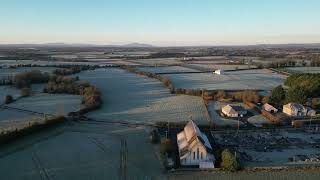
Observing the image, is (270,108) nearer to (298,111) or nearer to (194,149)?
(298,111)

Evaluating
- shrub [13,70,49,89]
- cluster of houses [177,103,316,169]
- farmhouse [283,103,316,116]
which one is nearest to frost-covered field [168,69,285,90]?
farmhouse [283,103,316,116]

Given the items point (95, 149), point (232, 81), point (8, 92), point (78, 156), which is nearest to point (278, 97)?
point (232, 81)

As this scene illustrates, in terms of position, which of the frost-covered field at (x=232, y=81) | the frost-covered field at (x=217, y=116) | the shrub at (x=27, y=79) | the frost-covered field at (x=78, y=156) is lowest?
the frost-covered field at (x=78, y=156)

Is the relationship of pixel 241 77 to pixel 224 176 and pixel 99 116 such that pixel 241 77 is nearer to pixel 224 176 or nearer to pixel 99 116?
pixel 99 116

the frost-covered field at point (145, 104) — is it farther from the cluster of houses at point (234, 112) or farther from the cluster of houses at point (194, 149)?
the cluster of houses at point (194, 149)

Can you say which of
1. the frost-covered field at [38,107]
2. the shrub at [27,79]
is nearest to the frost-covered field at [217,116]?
the frost-covered field at [38,107]

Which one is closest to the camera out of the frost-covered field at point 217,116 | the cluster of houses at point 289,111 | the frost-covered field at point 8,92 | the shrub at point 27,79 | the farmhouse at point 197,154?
the farmhouse at point 197,154

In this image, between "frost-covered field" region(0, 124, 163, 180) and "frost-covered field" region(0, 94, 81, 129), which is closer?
"frost-covered field" region(0, 124, 163, 180)

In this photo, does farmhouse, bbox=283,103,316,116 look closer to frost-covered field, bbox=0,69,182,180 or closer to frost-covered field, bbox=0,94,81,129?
frost-covered field, bbox=0,69,182,180

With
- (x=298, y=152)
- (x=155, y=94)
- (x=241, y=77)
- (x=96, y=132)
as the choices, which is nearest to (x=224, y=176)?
(x=298, y=152)
